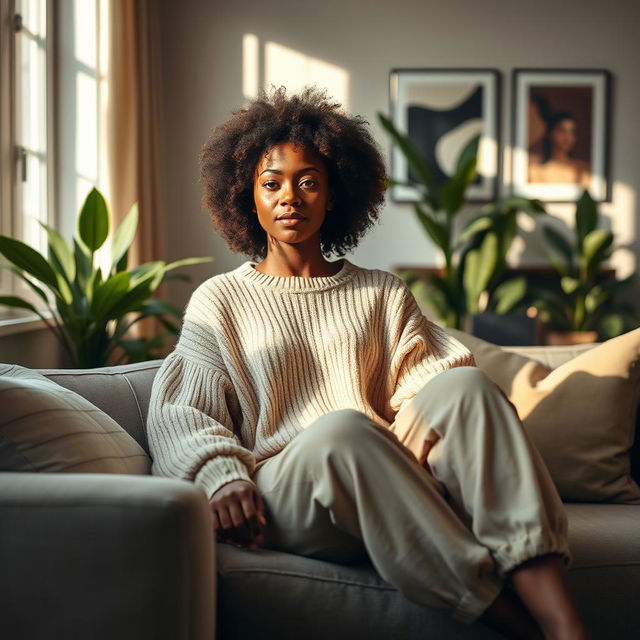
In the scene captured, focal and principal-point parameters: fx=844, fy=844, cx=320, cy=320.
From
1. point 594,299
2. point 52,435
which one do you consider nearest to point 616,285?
point 594,299

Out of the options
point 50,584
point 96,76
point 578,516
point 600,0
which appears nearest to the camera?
point 50,584

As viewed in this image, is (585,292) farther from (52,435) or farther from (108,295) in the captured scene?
(52,435)

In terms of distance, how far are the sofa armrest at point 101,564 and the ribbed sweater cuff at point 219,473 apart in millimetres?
295

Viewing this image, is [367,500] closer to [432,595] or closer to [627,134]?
[432,595]

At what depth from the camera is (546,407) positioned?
179cm

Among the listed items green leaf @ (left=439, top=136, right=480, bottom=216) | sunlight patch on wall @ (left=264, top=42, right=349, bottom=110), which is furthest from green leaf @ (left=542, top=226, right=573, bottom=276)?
sunlight patch on wall @ (left=264, top=42, right=349, bottom=110)

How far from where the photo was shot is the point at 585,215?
455 cm

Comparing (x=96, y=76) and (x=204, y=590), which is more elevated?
(x=96, y=76)

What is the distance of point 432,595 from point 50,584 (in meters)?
0.52

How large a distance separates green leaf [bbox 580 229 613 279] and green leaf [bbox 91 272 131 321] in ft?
8.87

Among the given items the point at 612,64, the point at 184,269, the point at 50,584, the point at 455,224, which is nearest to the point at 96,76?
the point at 184,269

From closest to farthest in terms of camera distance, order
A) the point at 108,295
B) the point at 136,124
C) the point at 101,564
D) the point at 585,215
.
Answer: the point at 101,564 < the point at 108,295 < the point at 136,124 < the point at 585,215

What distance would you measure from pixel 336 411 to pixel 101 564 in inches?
17.5

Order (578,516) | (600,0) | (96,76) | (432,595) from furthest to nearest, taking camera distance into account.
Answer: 1. (600,0)
2. (96,76)
3. (578,516)
4. (432,595)
